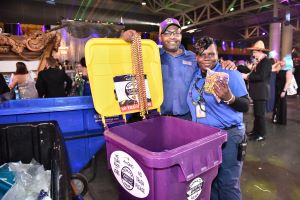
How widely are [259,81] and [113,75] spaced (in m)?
2.97

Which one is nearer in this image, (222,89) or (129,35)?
(222,89)

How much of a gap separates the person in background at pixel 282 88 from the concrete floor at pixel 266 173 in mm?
793

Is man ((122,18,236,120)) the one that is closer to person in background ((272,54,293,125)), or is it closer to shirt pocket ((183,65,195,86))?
shirt pocket ((183,65,195,86))

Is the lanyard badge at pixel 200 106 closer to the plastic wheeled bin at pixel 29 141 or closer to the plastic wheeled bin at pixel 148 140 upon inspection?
the plastic wheeled bin at pixel 148 140

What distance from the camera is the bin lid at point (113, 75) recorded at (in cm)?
146

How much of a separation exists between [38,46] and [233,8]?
315 inches

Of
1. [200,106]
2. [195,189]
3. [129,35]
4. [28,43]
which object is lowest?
[195,189]

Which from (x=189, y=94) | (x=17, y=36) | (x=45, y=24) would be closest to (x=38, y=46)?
(x=17, y=36)

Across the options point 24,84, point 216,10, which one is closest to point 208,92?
point 24,84

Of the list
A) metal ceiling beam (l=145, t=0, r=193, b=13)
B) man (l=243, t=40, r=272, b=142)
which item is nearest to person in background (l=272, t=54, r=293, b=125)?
man (l=243, t=40, r=272, b=142)

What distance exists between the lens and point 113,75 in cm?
152

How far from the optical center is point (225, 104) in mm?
1438

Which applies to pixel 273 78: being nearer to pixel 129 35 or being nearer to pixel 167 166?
pixel 129 35

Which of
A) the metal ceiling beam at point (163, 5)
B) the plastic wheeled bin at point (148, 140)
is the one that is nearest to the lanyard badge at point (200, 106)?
the plastic wheeled bin at point (148, 140)
